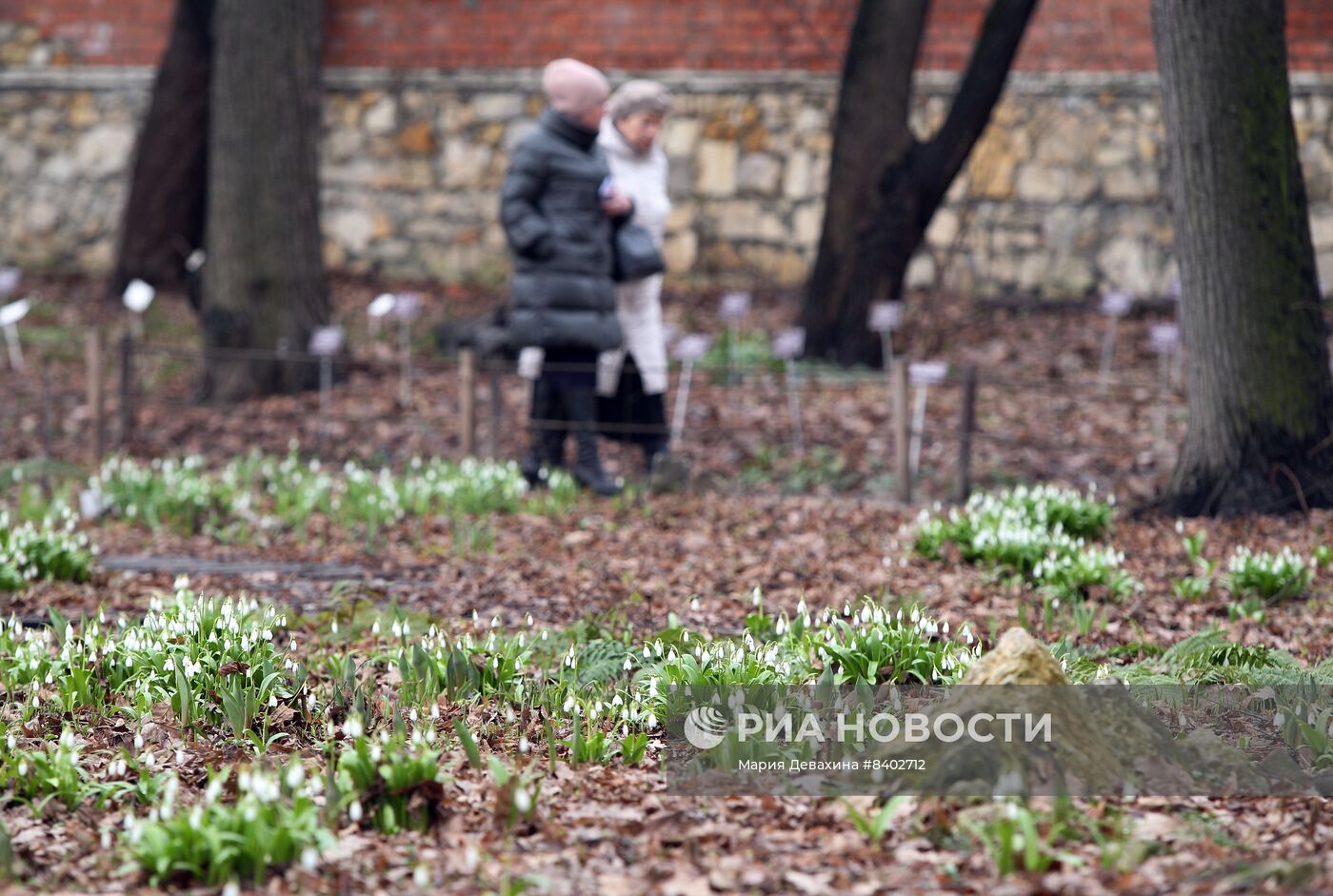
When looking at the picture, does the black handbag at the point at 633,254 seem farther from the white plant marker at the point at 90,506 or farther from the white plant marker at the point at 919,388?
the white plant marker at the point at 90,506

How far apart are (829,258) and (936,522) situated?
455 cm

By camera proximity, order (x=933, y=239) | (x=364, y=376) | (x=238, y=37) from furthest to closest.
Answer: (x=933, y=239), (x=364, y=376), (x=238, y=37)

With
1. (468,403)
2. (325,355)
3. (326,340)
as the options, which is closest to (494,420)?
(468,403)

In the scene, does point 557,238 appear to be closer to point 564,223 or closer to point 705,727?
point 564,223

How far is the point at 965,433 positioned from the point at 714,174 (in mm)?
6107

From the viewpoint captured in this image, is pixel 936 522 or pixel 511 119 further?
pixel 511 119

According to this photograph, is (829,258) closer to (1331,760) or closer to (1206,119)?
(1206,119)

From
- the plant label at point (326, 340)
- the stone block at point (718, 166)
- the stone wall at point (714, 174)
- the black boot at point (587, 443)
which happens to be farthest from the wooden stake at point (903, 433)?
the stone block at point (718, 166)

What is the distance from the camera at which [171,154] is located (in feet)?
42.8

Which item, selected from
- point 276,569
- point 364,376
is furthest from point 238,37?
point 276,569

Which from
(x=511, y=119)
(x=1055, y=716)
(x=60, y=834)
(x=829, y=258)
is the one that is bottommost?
(x=60, y=834)

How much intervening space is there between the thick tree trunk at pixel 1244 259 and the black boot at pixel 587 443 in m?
3.06

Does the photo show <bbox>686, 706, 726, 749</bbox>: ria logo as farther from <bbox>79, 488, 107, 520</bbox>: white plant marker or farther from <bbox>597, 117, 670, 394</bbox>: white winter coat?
<bbox>79, 488, 107, 520</bbox>: white plant marker

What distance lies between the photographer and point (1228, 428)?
6.91 metres
